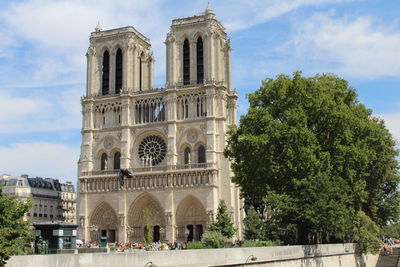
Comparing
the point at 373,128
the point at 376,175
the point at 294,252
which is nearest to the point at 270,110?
the point at 373,128

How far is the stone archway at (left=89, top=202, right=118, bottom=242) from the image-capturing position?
5591 centimetres

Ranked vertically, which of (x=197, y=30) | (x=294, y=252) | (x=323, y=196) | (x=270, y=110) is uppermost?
(x=197, y=30)

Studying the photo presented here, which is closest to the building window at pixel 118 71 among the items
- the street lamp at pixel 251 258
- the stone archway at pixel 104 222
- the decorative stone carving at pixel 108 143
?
the decorative stone carving at pixel 108 143

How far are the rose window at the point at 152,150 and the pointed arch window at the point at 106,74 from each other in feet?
24.7

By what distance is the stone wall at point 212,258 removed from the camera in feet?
42.2

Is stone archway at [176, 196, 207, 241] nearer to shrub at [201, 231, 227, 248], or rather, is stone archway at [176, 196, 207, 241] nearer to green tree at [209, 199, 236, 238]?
green tree at [209, 199, 236, 238]

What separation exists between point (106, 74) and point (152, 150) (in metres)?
10.5

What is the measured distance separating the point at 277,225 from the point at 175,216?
24995 mm

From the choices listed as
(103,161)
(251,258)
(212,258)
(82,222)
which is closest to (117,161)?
(103,161)

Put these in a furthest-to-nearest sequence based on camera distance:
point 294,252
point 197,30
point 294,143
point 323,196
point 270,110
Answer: point 197,30 → point 270,110 → point 294,143 → point 323,196 → point 294,252

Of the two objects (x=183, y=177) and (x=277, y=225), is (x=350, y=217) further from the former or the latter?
(x=183, y=177)

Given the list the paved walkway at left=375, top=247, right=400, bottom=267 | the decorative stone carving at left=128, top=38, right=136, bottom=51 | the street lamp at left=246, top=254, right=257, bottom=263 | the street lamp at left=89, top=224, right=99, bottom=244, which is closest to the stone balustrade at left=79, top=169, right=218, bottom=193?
the street lamp at left=89, top=224, right=99, bottom=244

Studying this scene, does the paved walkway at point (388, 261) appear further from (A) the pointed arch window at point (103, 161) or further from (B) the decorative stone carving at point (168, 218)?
(A) the pointed arch window at point (103, 161)

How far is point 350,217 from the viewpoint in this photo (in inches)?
1250
